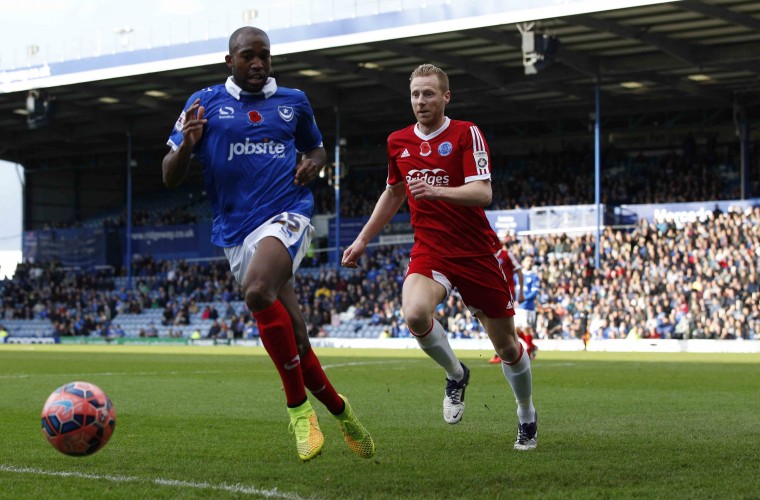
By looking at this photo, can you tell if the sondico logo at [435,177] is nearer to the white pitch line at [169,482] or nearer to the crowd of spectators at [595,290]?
the white pitch line at [169,482]

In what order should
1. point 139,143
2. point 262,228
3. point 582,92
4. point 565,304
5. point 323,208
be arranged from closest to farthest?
point 262,228 < point 565,304 < point 582,92 < point 323,208 < point 139,143

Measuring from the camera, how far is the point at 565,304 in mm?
34719

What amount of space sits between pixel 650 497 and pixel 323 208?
4593 centimetres

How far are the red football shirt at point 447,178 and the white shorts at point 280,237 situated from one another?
0.92 meters

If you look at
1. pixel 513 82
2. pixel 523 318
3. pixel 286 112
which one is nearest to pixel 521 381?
pixel 286 112

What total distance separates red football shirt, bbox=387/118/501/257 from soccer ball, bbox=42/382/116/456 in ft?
8.26

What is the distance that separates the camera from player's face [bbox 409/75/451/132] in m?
7.17

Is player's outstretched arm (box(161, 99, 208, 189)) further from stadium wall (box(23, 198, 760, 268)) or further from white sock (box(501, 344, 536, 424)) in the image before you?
stadium wall (box(23, 198, 760, 268))

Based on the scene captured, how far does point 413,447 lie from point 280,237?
5.91 feet

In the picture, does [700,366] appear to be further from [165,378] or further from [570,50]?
[570,50]

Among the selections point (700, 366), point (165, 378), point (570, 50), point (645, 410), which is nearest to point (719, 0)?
point (570, 50)

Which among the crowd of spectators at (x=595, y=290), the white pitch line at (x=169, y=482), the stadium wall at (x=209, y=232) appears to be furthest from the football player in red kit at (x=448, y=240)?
the stadium wall at (x=209, y=232)

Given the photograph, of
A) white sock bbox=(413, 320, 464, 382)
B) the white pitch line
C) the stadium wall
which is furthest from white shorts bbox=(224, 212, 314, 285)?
the stadium wall

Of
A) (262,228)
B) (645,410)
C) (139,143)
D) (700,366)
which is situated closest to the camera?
(262,228)
